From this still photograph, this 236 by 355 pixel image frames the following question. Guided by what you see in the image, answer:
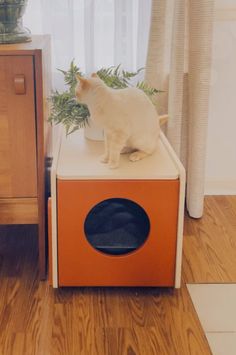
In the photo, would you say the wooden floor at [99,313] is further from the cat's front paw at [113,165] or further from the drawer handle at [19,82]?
the drawer handle at [19,82]

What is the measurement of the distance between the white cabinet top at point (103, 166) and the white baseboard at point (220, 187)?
2.33ft

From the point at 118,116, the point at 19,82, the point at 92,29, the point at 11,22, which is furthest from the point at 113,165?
the point at 92,29

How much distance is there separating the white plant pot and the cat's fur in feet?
0.56

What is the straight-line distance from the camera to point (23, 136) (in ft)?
5.26

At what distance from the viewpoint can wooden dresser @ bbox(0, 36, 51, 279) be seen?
1.53 meters

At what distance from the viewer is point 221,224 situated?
7.19 ft

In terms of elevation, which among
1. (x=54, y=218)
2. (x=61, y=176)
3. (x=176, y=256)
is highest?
(x=61, y=176)

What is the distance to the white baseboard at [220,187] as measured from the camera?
2.45m

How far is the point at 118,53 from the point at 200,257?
849 millimetres

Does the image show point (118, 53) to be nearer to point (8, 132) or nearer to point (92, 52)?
point (92, 52)

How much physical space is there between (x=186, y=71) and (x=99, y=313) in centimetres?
107

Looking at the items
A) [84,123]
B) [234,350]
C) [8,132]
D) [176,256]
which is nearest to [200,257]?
[176,256]

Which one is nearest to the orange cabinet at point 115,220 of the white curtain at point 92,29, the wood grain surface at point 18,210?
the wood grain surface at point 18,210

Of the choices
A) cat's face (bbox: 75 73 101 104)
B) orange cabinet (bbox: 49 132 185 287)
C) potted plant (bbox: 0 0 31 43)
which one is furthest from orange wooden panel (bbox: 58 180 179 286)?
potted plant (bbox: 0 0 31 43)
